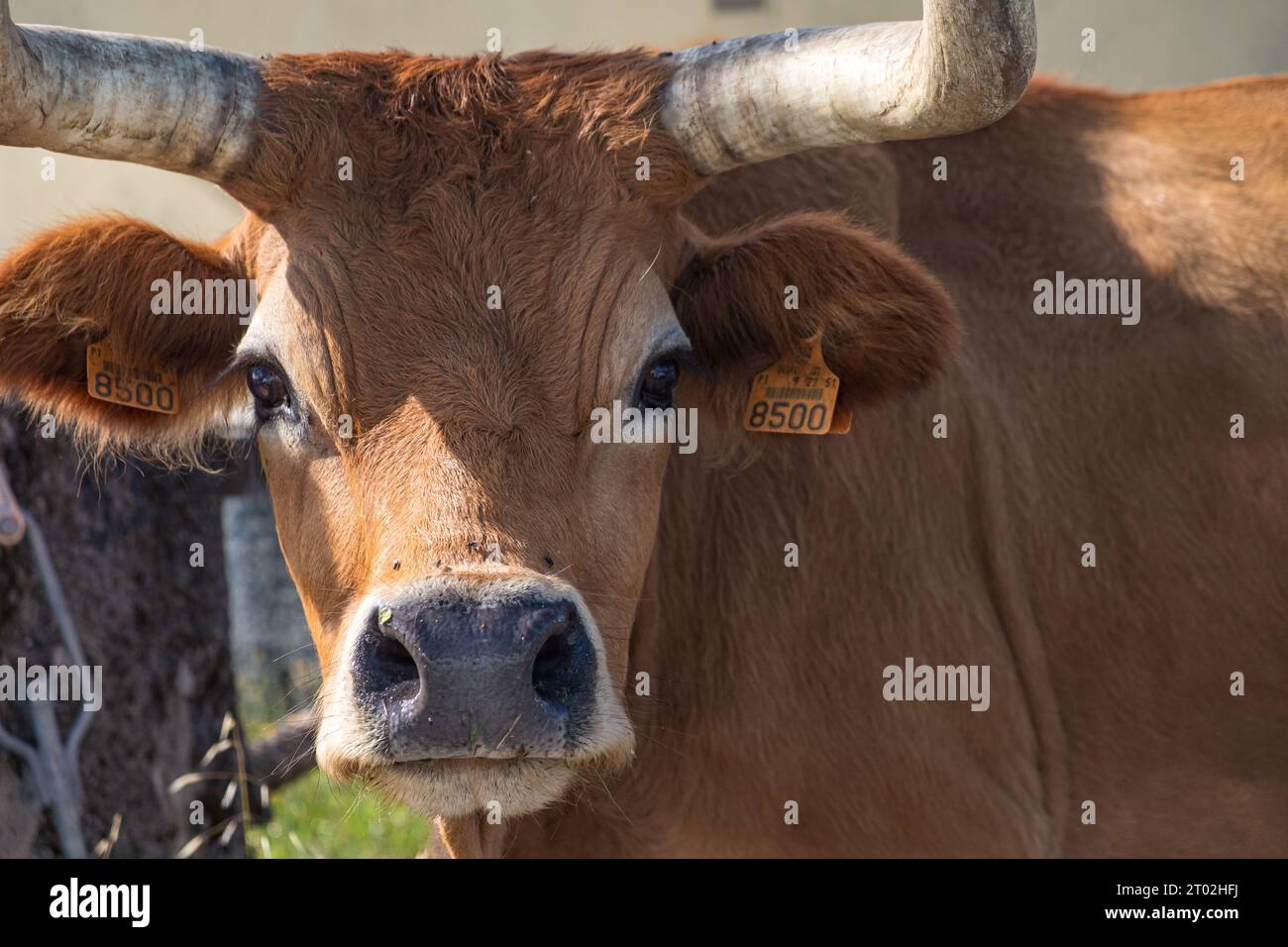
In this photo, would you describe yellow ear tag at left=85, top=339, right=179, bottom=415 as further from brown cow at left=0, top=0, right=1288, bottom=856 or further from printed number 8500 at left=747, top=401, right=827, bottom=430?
printed number 8500 at left=747, top=401, right=827, bottom=430

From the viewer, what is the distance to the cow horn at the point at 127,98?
3.36 metres

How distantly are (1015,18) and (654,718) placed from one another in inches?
87.1

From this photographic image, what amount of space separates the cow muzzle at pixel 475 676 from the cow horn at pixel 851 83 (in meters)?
1.41

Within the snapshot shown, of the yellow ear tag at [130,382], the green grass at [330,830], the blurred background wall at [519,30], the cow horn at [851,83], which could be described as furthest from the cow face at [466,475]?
the blurred background wall at [519,30]

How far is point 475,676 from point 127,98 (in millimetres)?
1698

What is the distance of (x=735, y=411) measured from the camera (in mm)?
4238

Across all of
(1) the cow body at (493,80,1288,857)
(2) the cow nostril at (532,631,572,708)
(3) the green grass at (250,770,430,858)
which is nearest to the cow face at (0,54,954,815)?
(2) the cow nostril at (532,631,572,708)

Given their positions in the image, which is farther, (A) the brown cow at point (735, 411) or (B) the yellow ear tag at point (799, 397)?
(B) the yellow ear tag at point (799, 397)

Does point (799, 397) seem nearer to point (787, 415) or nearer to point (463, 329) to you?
point (787, 415)

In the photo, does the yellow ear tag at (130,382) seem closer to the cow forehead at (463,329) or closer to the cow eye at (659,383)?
the cow forehead at (463,329)

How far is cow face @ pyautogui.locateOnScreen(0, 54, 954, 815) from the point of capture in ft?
10.4

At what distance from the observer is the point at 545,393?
11.6 feet

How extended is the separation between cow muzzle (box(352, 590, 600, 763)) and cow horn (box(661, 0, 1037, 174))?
1407 millimetres

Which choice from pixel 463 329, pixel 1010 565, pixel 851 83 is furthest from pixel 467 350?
pixel 1010 565
